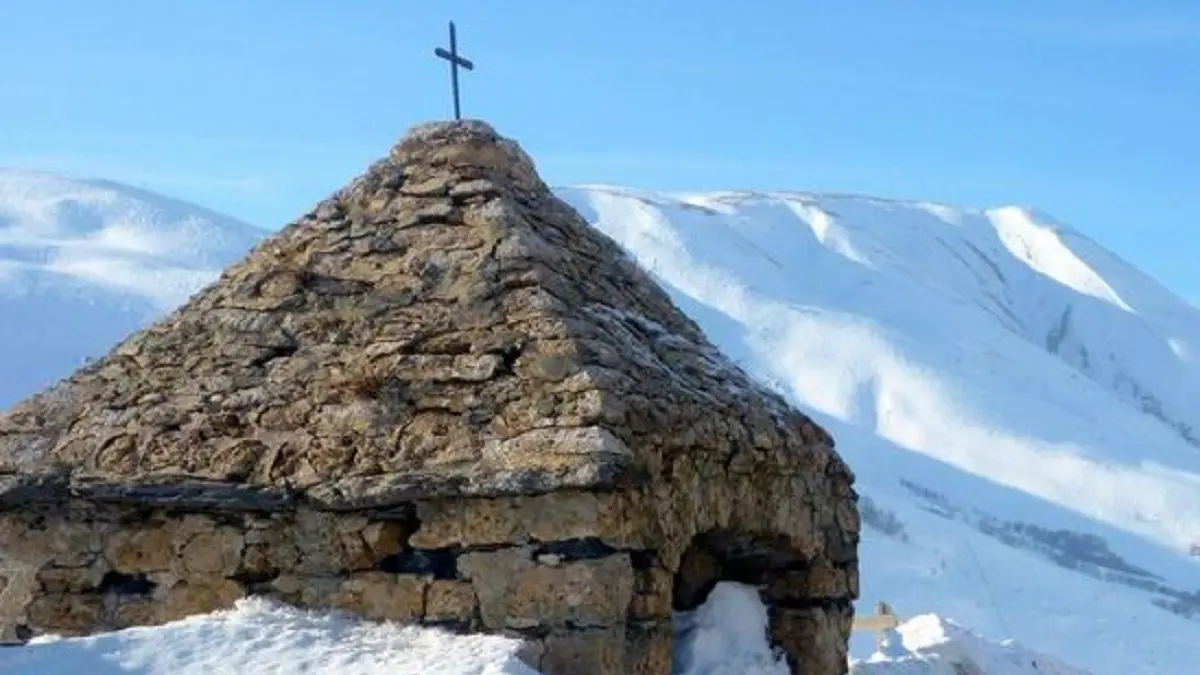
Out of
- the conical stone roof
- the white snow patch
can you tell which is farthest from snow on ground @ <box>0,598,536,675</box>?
the white snow patch

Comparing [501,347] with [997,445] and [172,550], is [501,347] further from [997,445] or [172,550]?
[997,445]

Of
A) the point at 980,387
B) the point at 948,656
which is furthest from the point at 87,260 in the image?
the point at 948,656

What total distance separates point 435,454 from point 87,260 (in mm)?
66625

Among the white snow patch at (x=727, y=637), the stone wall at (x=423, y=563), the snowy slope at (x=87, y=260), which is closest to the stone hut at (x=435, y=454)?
the stone wall at (x=423, y=563)

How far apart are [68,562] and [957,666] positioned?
20.9 ft

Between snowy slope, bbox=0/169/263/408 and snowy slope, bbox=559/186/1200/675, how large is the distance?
1917 centimetres

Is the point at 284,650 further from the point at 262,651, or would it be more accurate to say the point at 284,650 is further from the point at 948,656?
the point at 948,656

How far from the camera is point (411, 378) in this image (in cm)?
700

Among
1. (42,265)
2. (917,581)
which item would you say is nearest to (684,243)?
(42,265)

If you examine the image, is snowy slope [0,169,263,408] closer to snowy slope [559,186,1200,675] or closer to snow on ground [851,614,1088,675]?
snowy slope [559,186,1200,675]

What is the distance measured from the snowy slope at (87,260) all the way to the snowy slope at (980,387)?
1917 centimetres

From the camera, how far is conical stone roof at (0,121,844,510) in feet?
22.0

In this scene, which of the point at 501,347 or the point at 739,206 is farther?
the point at 739,206

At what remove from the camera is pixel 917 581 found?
42.3m
